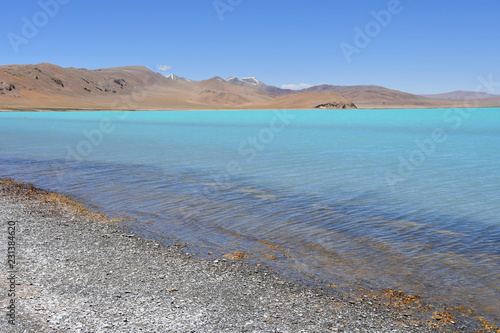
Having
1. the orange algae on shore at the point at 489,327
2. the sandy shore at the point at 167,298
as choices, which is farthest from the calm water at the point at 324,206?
the sandy shore at the point at 167,298

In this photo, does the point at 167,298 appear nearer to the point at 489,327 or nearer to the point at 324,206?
the point at 489,327

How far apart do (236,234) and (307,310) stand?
3817mm

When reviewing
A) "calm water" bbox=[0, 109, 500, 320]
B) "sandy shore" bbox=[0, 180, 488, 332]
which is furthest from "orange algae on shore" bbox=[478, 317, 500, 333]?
"calm water" bbox=[0, 109, 500, 320]

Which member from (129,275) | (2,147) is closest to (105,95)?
(2,147)

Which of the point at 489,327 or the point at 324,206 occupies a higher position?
the point at 489,327

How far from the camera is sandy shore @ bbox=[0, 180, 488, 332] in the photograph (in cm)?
520

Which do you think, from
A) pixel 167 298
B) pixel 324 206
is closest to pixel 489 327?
pixel 167 298

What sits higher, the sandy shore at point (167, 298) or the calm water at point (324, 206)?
the sandy shore at point (167, 298)

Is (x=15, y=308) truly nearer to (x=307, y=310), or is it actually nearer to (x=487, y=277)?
(x=307, y=310)

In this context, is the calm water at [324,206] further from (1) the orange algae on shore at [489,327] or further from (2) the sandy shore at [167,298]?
(2) the sandy shore at [167,298]

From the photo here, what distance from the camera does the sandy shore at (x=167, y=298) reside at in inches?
205

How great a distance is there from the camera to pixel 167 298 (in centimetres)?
584

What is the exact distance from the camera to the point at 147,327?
16.6 ft

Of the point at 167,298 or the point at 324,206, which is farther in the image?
the point at 324,206
